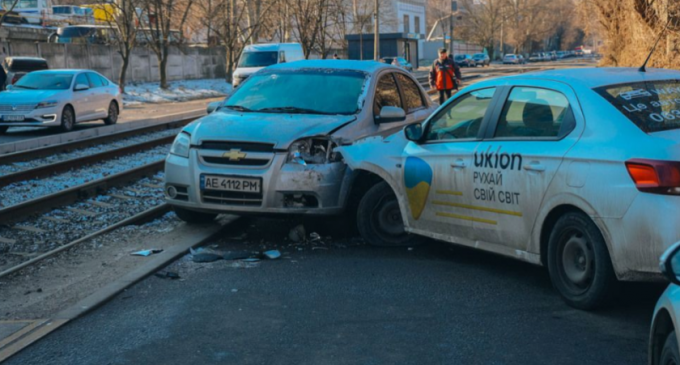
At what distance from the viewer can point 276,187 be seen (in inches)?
299

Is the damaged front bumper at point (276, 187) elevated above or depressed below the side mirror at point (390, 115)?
below

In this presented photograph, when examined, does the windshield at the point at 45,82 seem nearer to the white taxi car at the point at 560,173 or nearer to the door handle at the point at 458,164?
the white taxi car at the point at 560,173

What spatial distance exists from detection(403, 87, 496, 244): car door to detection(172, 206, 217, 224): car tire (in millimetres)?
2440

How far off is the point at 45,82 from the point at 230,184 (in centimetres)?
1476

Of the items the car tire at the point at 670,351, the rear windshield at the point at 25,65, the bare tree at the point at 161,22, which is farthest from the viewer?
the bare tree at the point at 161,22

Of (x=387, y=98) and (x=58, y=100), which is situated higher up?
(x=387, y=98)

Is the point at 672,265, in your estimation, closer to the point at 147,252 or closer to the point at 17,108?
the point at 147,252

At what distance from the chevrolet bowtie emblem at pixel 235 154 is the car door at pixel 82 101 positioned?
13.9m

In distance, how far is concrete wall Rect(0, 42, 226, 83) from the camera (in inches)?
1446

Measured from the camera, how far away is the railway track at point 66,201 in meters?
8.28

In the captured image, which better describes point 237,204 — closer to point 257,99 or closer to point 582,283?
point 257,99

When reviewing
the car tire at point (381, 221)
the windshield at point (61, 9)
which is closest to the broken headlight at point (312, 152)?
the car tire at point (381, 221)

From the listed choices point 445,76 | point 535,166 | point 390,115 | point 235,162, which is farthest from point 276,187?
point 445,76

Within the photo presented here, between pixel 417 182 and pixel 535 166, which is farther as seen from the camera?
pixel 417 182
